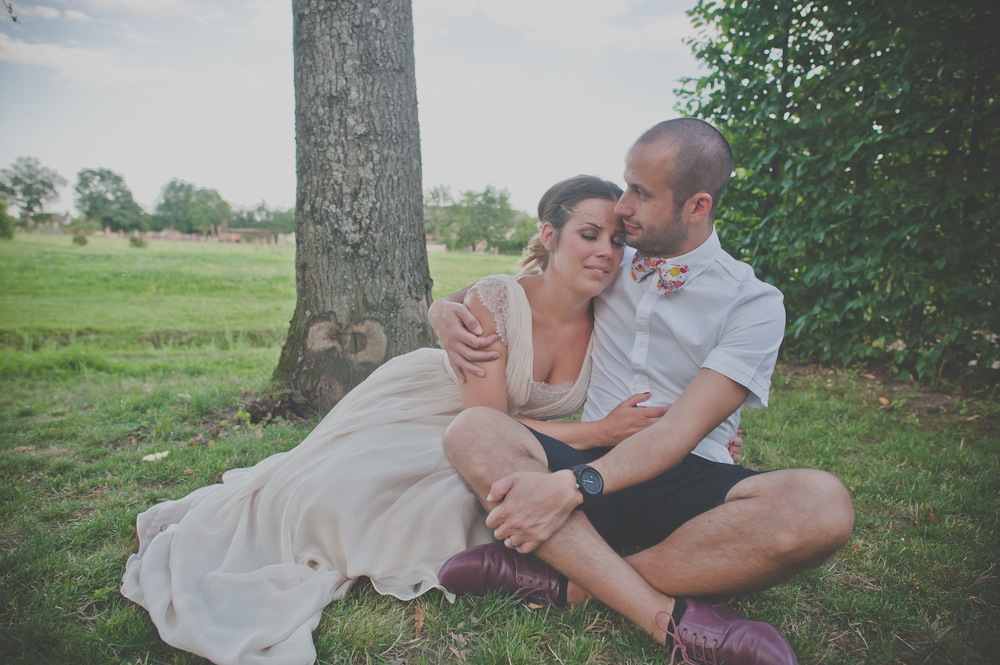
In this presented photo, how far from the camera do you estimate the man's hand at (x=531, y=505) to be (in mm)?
1952

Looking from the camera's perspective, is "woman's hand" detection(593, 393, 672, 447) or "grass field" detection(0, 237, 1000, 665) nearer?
"grass field" detection(0, 237, 1000, 665)

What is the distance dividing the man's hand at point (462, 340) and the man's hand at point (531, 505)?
2.24 ft

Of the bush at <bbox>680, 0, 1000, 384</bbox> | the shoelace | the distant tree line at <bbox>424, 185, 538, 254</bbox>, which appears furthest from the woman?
the distant tree line at <bbox>424, 185, 538, 254</bbox>

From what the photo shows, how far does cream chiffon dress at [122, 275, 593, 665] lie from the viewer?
1959 mm

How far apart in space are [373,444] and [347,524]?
395mm

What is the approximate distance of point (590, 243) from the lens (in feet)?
8.54

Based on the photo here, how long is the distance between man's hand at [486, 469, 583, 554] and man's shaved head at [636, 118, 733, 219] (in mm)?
1362

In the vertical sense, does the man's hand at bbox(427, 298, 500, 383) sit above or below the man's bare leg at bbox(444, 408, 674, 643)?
above

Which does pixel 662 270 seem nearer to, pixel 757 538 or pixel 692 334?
pixel 692 334

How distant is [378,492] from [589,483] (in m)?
0.93

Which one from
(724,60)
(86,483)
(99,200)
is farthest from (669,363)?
(99,200)

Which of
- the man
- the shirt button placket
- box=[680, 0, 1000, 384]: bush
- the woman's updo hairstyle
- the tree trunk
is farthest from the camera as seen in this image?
box=[680, 0, 1000, 384]: bush

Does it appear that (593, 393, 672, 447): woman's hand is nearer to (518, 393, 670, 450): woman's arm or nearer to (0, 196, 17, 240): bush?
(518, 393, 670, 450): woman's arm

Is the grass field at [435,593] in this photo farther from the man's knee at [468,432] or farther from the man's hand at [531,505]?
the man's knee at [468,432]
